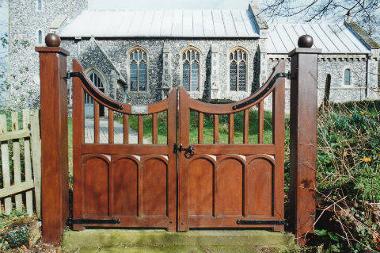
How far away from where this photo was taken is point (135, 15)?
28.1 m

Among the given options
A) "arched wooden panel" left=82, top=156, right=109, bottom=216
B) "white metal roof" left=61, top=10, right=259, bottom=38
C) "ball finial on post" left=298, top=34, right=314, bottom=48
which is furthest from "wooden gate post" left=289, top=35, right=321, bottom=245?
"white metal roof" left=61, top=10, right=259, bottom=38

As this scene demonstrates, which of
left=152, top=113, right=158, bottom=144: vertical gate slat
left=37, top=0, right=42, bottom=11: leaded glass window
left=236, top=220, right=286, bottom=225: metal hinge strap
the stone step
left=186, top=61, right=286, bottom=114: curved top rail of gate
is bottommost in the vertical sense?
the stone step

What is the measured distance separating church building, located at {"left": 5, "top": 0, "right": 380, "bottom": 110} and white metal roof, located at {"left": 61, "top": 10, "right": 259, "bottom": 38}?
0.07 m

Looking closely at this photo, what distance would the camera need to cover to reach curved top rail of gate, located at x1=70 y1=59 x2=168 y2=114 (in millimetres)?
3475

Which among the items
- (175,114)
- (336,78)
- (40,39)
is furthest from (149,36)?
(175,114)

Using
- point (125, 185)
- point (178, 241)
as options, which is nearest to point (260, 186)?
point (178, 241)

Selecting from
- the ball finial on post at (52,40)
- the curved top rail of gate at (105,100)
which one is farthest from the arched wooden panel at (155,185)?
the ball finial on post at (52,40)

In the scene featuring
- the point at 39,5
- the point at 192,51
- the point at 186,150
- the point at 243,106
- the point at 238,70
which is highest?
the point at 39,5

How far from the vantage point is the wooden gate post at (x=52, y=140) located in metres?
3.45

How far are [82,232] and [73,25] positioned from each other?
83.1 ft

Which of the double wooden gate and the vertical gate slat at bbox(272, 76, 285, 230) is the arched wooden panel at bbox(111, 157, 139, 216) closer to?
the double wooden gate

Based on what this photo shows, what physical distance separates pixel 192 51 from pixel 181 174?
77.8 feet

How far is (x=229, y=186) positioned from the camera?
3.53 meters

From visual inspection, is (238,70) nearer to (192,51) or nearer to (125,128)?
(192,51)
